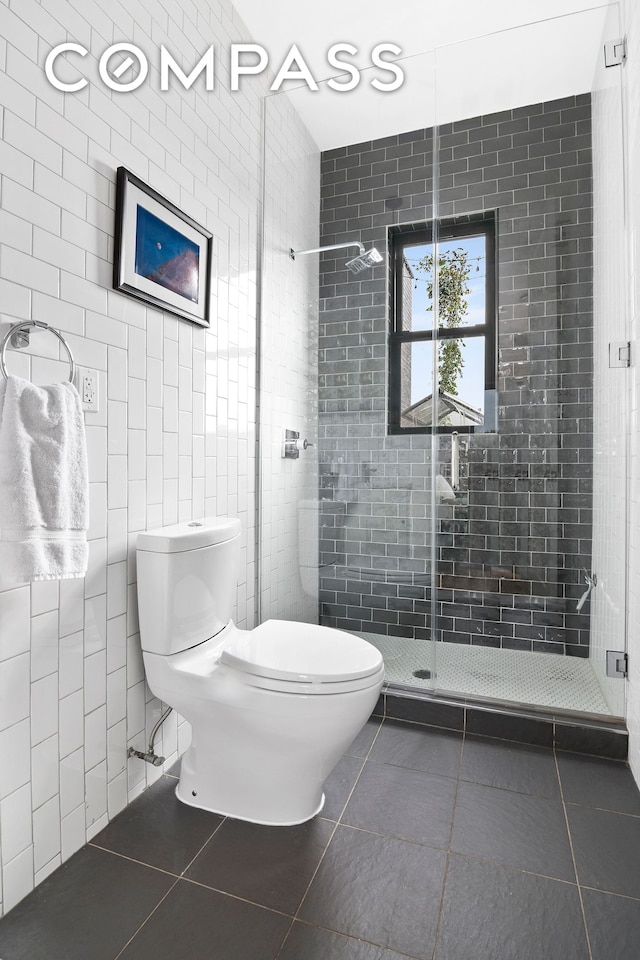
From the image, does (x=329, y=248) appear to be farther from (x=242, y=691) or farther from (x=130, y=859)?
(x=130, y=859)

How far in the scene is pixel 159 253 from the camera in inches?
62.2

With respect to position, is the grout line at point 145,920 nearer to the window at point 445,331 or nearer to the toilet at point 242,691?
the toilet at point 242,691

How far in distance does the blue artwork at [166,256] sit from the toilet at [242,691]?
0.78 m

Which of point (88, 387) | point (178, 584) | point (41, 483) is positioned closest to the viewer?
point (41, 483)

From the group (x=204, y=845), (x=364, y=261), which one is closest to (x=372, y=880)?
(x=204, y=845)

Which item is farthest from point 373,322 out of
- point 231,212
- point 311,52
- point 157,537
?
point 157,537

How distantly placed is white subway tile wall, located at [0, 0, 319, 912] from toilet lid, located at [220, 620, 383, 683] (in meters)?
0.35

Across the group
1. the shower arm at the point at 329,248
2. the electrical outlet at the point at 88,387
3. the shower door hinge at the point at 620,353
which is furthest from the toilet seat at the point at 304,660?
the shower arm at the point at 329,248

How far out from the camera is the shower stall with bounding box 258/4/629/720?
2100 millimetres

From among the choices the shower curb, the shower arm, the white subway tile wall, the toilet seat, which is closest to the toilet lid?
the toilet seat

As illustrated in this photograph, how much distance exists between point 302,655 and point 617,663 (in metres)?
1.19

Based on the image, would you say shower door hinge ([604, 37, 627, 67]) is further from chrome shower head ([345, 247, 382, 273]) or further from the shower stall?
chrome shower head ([345, 247, 382, 273])

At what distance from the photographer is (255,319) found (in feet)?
7.50

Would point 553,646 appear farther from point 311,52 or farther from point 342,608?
point 311,52
